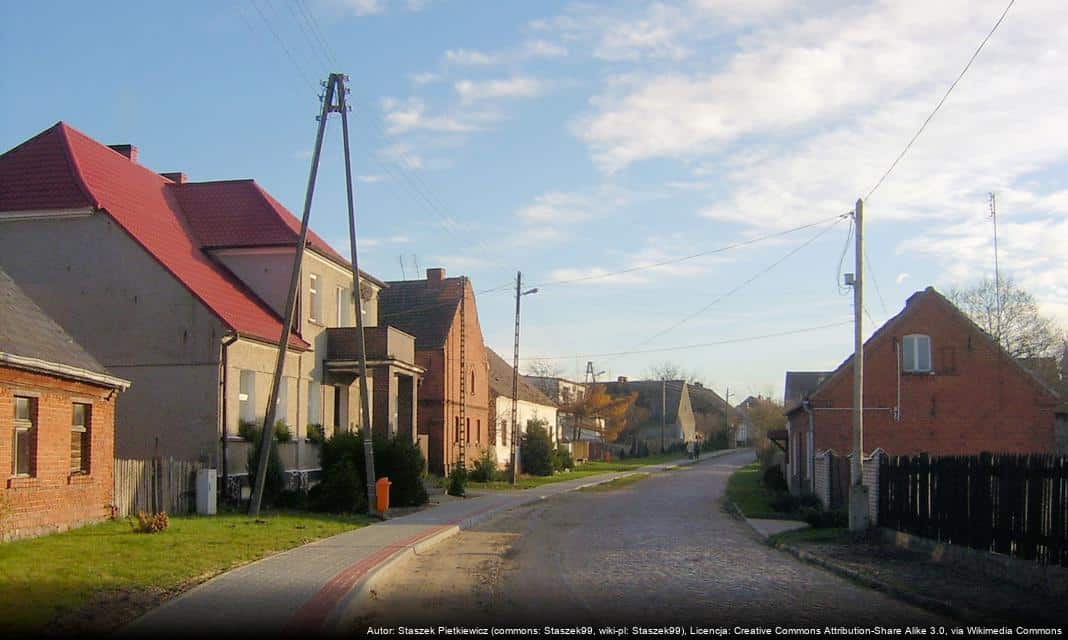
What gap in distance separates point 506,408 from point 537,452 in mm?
4672

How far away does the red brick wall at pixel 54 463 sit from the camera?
1559 cm

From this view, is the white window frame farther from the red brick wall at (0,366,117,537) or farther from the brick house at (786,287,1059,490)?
the red brick wall at (0,366,117,537)

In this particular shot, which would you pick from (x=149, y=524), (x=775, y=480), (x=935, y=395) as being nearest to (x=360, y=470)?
(x=149, y=524)

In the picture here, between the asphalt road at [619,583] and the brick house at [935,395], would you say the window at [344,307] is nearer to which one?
the asphalt road at [619,583]

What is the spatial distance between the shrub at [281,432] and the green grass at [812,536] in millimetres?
13113

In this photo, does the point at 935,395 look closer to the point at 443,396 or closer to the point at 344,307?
the point at 344,307

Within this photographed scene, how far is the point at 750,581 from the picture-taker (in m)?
14.0

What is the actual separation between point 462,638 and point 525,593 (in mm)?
3295

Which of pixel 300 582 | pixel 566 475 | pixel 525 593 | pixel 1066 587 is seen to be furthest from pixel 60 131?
pixel 566 475

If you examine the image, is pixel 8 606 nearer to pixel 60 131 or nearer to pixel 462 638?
pixel 462 638

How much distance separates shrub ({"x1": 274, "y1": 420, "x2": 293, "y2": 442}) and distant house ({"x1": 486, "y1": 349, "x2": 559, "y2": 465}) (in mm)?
22001

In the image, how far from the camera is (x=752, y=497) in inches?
1372

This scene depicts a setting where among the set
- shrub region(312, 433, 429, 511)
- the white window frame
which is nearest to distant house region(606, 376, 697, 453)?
the white window frame

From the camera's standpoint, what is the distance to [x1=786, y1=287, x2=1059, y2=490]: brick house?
3166cm
